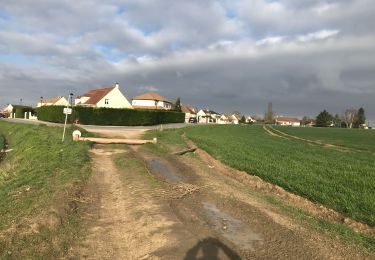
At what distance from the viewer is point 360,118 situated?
164 m

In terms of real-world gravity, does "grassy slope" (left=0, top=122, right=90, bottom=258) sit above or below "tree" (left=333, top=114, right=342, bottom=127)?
below

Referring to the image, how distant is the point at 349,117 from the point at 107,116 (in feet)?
442

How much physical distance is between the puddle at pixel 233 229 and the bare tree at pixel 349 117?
168 metres

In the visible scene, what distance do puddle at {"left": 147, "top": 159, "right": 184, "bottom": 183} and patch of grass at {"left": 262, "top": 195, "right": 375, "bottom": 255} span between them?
4.60 metres

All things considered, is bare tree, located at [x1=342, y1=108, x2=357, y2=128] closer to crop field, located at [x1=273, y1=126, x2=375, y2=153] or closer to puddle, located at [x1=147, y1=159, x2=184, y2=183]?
crop field, located at [x1=273, y1=126, x2=375, y2=153]

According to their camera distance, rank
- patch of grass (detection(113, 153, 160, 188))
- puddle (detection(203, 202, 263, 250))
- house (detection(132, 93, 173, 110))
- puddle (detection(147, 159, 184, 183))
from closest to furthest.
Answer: puddle (detection(203, 202, 263, 250)), patch of grass (detection(113, 153, 160, 188)), puddle (detection(147, 159, 184, 183)), house (detection(132, 93, 173, 110))

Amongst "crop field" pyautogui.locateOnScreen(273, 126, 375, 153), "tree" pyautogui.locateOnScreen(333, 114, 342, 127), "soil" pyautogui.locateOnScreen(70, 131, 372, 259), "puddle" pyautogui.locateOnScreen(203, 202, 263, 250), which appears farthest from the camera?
"tree" pyautogui.locateOnScreen(333, 114, 342, 127)

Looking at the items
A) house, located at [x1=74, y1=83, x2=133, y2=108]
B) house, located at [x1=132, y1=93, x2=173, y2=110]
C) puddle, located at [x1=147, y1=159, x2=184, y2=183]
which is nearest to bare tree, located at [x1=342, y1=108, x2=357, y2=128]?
house, located at [x1=132, y1=93, x2=173, y2=110]

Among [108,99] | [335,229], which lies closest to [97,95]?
[108,99]

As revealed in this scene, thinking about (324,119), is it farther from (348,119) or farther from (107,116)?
(107,116)

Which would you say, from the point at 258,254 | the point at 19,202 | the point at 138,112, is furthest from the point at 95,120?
the point at 258,254

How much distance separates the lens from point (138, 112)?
63.2 m

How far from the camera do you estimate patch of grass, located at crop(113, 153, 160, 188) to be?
1316cm

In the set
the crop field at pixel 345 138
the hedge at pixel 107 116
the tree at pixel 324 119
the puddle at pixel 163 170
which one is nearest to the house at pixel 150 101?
the hedge at pixel 107 116
